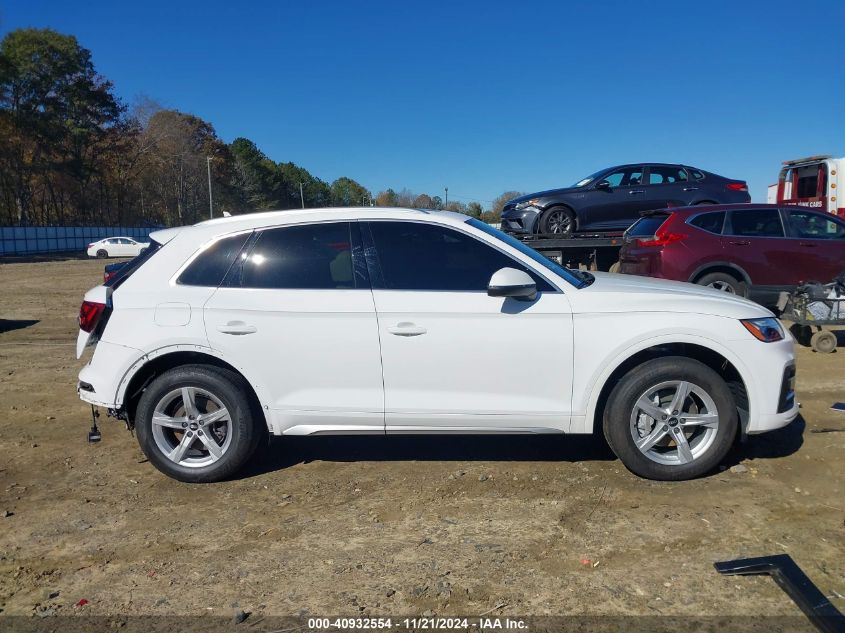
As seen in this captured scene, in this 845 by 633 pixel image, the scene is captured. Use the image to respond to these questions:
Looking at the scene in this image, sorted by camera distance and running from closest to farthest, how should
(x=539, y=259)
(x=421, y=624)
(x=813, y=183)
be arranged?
(x=421, y=624) < (x=539, y=259) < (x=813, y=183)

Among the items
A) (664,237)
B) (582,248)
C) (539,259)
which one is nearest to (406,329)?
(539,259)

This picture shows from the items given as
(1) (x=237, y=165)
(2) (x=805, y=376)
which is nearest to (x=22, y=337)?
(2) (x=805, y=376)

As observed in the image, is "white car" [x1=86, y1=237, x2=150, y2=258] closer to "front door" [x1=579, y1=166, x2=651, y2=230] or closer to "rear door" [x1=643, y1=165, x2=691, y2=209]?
"front door" [x1=579, y1=166, x2=651, y2=230]

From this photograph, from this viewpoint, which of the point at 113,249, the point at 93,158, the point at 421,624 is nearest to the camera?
the point at 421,624

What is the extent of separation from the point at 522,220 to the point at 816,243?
14.4 ft

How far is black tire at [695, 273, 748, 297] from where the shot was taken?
28.6 feet

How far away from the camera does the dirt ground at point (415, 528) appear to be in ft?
9.58

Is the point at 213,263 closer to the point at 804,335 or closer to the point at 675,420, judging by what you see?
the point at 675,420

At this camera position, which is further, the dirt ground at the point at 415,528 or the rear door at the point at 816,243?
the rear door at the point at 816,243

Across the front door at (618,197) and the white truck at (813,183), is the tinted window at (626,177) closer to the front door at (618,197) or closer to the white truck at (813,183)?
the front door at (618,197)

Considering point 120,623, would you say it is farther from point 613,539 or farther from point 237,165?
point 237,165

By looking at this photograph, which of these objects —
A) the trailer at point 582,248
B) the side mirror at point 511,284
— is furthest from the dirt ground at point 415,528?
the trailer at point 582,248

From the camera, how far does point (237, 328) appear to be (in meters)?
4.06

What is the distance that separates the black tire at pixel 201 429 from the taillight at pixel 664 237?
655 centimetres
